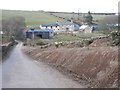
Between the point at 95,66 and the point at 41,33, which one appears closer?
the point at 95,66

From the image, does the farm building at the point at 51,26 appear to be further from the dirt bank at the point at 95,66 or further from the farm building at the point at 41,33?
the dirt bank at the point at 95,66

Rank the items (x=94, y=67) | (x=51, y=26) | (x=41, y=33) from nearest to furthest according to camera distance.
A: (x=94, y=67) < (x=41, y=33) < (x=51, y=26)

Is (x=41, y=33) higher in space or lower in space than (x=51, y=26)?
lower

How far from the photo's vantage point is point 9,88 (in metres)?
20.1

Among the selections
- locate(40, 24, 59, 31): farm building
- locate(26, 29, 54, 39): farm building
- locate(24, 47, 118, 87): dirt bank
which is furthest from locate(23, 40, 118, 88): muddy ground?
locate(40, 24, 59, 31): farm building

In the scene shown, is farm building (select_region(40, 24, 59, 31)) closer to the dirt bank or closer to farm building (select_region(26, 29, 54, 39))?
farm building (select_region(26, 29, 54, 39))

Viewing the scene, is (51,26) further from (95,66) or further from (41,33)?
(95,66)

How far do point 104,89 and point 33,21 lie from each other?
375ft

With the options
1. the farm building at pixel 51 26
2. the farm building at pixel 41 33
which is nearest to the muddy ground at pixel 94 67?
the farm building at pixel 41 33

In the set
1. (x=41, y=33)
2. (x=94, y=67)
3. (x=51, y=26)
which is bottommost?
(x=41, y=33)

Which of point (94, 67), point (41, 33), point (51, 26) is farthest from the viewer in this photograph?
point (51, 26)

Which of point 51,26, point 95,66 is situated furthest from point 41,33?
point 95,66

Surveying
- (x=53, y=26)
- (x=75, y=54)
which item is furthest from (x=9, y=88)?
(x=53, y=26)

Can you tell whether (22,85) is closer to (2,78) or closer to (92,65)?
(2,78)
